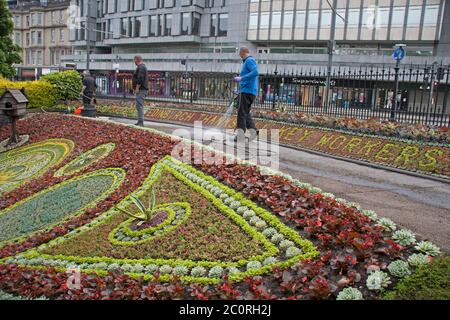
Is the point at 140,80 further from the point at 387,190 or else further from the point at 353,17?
the point at 353,17

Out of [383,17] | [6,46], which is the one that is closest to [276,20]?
[383,17]

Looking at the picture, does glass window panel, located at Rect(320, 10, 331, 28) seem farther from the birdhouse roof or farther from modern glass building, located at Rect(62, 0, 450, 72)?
the birdhouse roof

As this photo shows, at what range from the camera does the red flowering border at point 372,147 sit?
9141 millimetres

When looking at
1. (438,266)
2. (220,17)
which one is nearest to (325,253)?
(438,266)

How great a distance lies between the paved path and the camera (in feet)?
18.3

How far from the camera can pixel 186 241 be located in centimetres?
544

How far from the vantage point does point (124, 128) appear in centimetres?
1284

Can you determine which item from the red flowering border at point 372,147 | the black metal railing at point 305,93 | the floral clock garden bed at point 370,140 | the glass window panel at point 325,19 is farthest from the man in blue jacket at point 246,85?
the glass window panel at point 325,19

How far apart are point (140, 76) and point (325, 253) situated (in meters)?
10.4

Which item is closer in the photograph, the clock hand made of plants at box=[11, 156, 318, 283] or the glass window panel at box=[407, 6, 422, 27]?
the clock hand made of plants at box=[11, 156, 318, 283]

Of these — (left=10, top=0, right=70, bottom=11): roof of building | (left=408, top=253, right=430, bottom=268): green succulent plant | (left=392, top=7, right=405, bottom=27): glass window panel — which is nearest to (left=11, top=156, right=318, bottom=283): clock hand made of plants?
(left=408, top=253, right=430, bottom=268): green succulent plant

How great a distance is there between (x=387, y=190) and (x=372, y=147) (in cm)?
345

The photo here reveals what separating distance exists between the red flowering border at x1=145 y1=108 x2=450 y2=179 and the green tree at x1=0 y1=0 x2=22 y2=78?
27.7 metres

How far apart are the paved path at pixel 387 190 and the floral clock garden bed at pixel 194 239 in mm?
657
